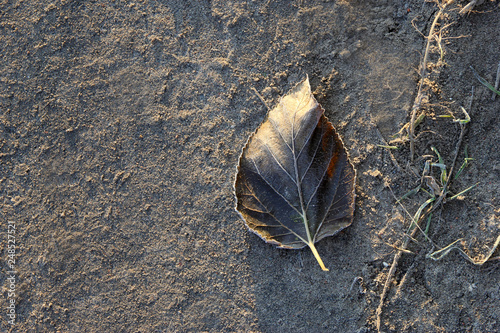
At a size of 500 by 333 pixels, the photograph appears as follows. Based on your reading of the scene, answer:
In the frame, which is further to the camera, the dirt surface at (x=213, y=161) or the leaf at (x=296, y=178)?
the dirt surface at (x=213, y=161)

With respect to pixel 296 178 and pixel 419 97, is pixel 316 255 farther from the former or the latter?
pixel 419 97

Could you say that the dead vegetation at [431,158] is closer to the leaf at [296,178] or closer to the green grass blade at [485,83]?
the green grass blade at [485,83]

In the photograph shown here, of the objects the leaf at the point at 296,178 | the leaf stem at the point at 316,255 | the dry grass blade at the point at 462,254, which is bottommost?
the dry grass blade at the point at 462,254

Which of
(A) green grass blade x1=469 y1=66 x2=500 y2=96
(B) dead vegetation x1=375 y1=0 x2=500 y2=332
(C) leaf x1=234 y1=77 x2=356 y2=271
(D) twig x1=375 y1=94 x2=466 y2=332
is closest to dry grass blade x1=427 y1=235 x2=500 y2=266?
(B) dead vegetation x1=375 y1=0 x2=500 y2=332

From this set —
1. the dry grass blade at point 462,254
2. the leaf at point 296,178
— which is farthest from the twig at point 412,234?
the leaf at point 296,178

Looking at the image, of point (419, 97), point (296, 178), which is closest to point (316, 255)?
point (296, 178)
